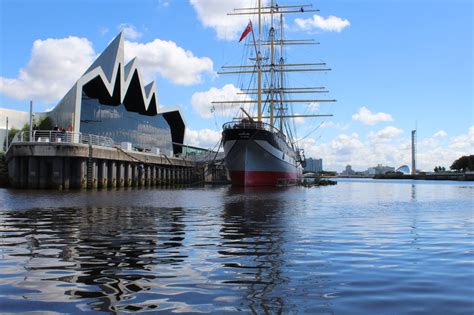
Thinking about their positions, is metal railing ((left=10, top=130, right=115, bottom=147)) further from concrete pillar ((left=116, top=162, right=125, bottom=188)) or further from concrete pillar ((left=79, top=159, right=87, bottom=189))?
concrete pillar ((left=116, top=162, right=125, bottom=188))

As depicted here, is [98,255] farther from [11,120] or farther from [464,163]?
[464,163]

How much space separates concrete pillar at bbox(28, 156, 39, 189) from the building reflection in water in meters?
24.4

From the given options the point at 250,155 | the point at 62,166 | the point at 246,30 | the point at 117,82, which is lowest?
the point at 62,166

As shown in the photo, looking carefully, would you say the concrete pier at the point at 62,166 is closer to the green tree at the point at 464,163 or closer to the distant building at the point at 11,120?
the distant building at the point at 11,120

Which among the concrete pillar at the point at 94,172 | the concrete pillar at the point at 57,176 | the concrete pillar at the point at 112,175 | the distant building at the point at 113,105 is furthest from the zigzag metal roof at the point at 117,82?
the concrete pillar at the point at 57,176

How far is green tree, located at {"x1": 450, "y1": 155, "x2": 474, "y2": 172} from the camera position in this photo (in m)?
154

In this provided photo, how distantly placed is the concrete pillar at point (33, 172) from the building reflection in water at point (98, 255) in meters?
24.4

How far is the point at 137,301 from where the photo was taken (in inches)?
222

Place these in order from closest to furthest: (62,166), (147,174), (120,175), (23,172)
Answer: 1. (23,172)
2. (62,166)
3. (120,175)
4. (147,174)

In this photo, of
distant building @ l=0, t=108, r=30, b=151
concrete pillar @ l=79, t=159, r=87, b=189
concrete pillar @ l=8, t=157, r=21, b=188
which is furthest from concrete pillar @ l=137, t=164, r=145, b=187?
distant building @ l=0, t=108, r=30, b=151

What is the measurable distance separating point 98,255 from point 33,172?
3333cm

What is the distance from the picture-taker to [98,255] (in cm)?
882

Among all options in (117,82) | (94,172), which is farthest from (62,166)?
(117,82)

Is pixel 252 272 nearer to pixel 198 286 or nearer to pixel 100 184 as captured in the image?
pixel 198 286
